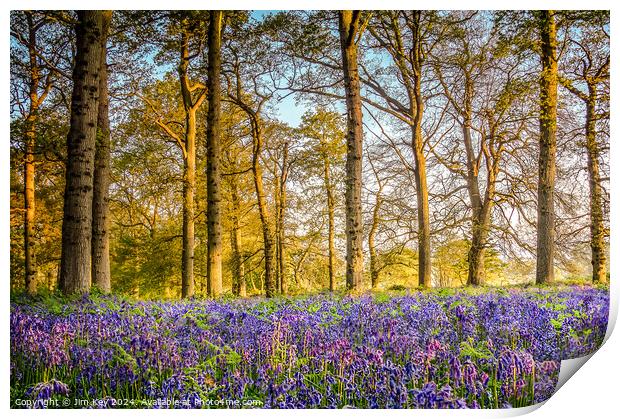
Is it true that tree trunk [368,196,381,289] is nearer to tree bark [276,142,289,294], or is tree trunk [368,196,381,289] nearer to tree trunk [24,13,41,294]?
tree bark [276,142,289,294]

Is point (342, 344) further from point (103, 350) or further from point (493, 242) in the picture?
point (493, 242)

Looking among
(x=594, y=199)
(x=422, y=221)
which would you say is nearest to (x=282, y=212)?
(x=422, y=221)

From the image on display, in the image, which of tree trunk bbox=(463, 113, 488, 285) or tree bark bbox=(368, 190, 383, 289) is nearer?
tree trunk bbox=(463, 113, 488, 285)

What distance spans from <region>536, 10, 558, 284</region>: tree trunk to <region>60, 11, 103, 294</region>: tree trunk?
5.25 metres

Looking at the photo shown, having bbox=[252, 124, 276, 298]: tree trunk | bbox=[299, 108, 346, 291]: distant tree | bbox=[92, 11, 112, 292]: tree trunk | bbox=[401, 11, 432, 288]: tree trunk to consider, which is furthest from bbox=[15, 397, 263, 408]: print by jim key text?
bbox=[299, 108, 346, 291]: distant tree

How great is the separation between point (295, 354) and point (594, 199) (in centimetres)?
400

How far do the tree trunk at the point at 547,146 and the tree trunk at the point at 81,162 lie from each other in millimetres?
5249

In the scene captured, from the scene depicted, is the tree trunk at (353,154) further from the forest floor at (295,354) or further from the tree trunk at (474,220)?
the tree trunk at (474,220)

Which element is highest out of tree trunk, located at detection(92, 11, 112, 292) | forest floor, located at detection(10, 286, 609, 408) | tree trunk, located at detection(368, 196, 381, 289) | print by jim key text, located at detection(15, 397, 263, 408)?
tree trunk, located at detection(92, 11, 112, 292)

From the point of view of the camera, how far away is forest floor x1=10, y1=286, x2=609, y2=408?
3.08m

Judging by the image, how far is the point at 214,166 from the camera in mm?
7500

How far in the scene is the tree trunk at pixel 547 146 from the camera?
19.5ft

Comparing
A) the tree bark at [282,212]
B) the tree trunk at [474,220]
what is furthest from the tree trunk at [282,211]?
the tree trunk at [474,220]
